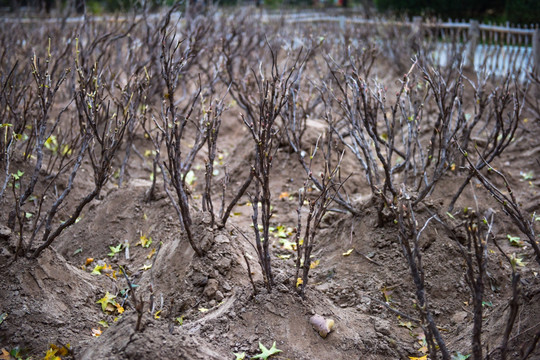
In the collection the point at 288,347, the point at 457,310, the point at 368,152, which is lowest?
the point at 457,310

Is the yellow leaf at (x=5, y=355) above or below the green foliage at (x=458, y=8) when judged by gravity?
below

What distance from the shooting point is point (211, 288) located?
340 centimetres

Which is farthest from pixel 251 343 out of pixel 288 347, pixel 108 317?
pixel 108 317

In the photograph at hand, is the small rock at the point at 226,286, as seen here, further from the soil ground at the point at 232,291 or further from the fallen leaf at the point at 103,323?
the fallen leaf at the point at 103,323

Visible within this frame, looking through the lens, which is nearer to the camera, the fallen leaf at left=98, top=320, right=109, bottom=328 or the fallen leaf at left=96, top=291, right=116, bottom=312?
the fallen leaf at left=98, top=320, right=109, bottom=328

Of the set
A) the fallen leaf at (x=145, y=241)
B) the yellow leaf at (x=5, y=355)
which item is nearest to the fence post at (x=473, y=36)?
the fallen leaf at (x=145, y=241)

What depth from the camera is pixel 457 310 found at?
3.67 m

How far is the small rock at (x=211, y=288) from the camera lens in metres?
3.38

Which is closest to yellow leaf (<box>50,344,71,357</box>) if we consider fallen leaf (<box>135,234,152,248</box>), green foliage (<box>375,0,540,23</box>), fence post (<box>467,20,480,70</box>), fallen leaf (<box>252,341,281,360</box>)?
fallen leaf (<box>252,341,281,360</box>)

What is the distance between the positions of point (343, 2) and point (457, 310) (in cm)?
2406

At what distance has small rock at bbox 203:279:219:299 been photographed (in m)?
3.38

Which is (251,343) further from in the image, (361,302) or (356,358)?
(361,302)

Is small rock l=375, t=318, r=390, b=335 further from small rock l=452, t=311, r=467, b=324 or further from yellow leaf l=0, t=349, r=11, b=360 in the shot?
yellow leaf l=0, t=349, r=11, b=360

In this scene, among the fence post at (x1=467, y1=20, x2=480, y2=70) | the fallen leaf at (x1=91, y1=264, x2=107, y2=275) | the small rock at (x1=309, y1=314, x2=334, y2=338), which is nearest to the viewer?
the small rock at (x1=309, y1=314, x2=334, y2=338)
